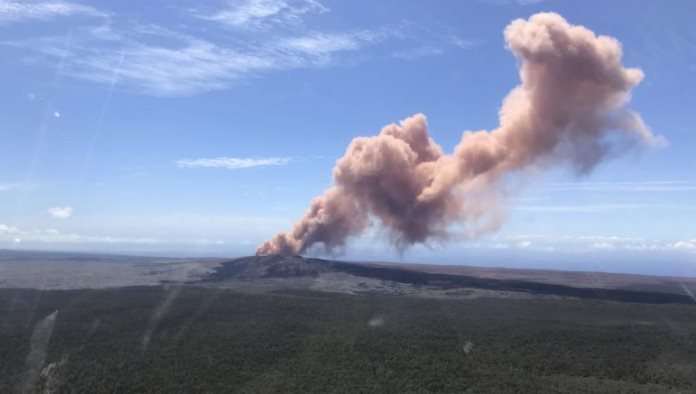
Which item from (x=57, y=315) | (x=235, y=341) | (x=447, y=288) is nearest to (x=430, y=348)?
(x=235, y=341)

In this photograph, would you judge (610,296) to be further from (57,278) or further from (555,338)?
(57,278)

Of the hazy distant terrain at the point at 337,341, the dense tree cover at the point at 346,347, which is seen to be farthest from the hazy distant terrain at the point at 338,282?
the dense tree cover at the point at 346,347

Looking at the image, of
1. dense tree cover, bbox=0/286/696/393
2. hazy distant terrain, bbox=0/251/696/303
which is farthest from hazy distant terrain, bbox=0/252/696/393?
hazy distant terrain, bbox=0/251/696/303

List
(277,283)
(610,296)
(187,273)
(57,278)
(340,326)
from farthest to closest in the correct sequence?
1. (187,273)
2. (57,278)
3. (277,283)
4. (610,296)
5. (340,326)

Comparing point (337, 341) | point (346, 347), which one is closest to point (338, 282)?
point (337, 341)

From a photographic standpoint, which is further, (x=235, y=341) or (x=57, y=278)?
(x=57, y=278)

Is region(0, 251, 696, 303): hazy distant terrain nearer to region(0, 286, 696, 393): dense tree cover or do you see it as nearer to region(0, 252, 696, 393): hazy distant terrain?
region(0, 252, 696, 393): hazy distant terrain

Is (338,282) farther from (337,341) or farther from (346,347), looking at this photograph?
(346,347)
